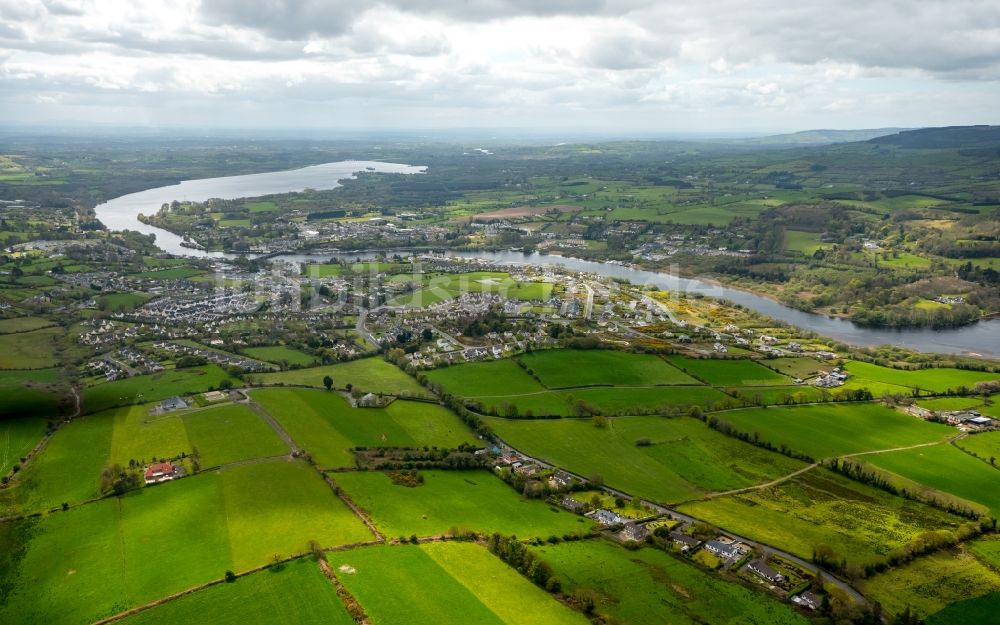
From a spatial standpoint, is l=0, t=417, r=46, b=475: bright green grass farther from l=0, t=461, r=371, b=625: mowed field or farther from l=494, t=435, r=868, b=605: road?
l=494, t=435, r=868, b=605: road

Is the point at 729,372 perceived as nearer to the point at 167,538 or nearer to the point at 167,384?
the point at 167,538

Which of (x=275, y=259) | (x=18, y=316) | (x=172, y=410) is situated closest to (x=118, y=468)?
(x=172, y=410)

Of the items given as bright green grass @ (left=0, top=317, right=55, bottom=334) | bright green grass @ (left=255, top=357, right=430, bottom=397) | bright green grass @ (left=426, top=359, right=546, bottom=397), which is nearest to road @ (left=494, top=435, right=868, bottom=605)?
bright green grass @ (left=426, top=359, right=546, bottom=397)

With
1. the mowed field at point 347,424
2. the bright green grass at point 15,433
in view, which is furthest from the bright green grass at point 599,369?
the bright green grass at point 15,433

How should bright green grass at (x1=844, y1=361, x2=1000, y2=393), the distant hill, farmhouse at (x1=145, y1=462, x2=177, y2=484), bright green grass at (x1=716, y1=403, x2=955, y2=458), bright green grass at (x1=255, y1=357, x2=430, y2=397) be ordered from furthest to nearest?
the distant hill
bright green grass at (x1=844, y1=361, x2=1000, y2=393)
bright green grass at (x1=255, y1=357, x2=430, y2=397)
bright green grass at (x1=716, y1=403, x2=955, y2=458)
farmhouse at (x1=145, y1=462, x2=177, y2=484)

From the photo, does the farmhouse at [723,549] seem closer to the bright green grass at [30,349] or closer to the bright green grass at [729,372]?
the bright green grass at [729,372]

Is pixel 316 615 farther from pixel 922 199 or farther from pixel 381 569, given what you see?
pixel 922 199
